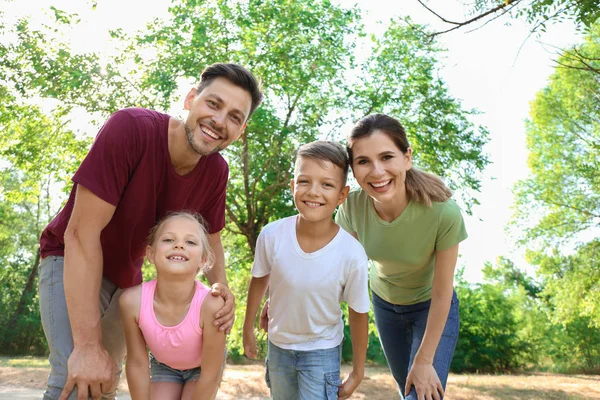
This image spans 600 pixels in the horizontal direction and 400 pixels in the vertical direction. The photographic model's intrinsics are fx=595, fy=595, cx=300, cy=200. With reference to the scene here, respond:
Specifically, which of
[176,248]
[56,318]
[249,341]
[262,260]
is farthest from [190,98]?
[249,341]

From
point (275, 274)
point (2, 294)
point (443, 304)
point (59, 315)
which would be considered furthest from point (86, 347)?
point (2, 294)

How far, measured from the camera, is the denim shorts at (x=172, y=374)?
9.79 ft

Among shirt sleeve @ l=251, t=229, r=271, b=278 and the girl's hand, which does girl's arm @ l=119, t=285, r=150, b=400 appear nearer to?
shirt sleeve @ l=251, t=229, r=271, b=278

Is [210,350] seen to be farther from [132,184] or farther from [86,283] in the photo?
[132,184]

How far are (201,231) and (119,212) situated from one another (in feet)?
Answer: 1.35

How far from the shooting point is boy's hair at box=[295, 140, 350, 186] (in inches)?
123

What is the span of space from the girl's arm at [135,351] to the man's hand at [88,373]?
0.26 metres

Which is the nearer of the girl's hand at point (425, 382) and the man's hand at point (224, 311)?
the man's hand at point (224, 311)

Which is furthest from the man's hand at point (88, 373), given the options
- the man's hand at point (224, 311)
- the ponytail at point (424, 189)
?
the ponytail at point (424, 189)

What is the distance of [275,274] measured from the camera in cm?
315

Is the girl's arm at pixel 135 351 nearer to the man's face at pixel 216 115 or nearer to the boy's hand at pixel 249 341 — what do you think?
the boy's hand at pixel 249 341

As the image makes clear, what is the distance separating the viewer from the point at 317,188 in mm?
3092

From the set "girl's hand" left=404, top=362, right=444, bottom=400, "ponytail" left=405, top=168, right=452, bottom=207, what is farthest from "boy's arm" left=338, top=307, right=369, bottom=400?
"ponytail" left=405, top=168, right=452, bottom=207

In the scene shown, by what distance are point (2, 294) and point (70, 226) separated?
25.6 m
